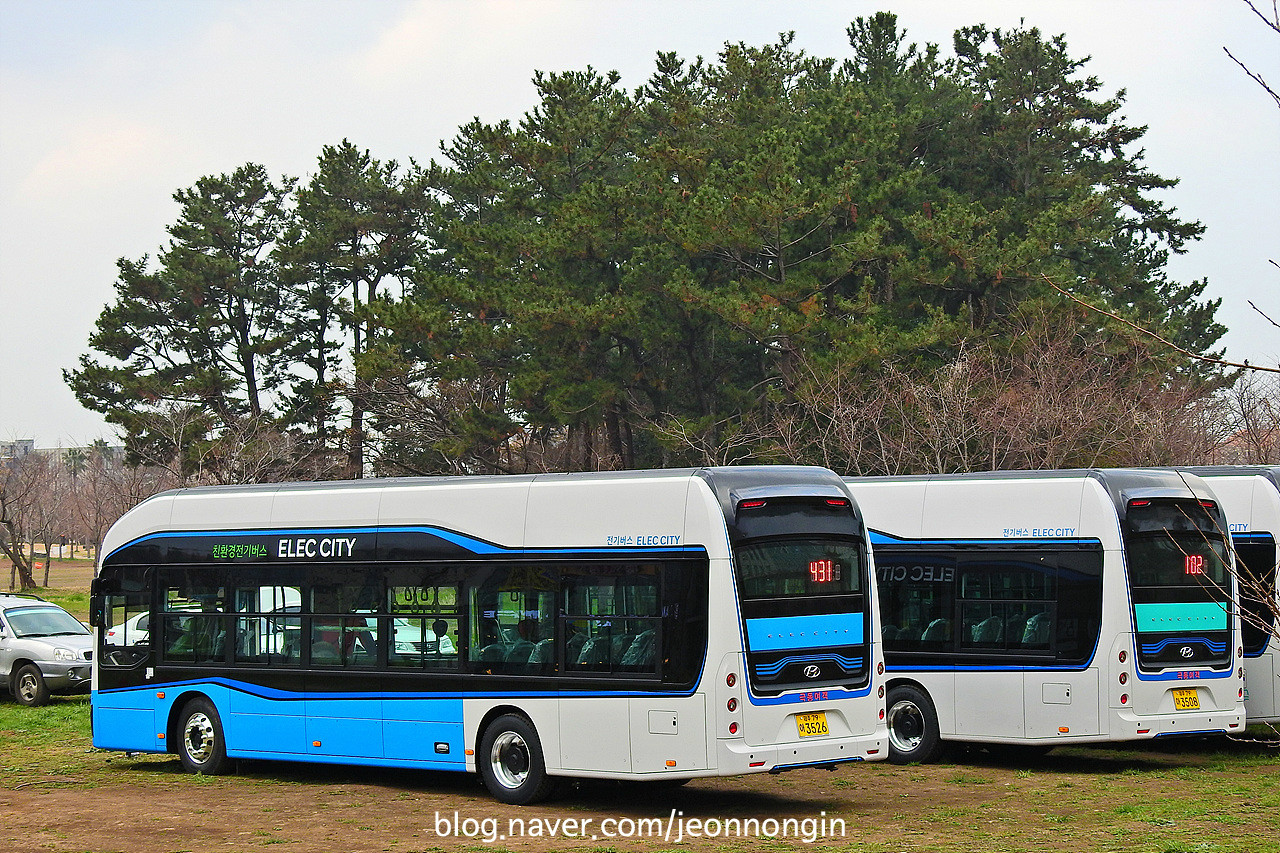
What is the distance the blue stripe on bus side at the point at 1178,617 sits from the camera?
14.7m

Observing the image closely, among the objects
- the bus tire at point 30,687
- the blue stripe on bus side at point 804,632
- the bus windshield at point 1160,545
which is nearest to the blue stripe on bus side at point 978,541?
the bus windshield at point 1160,545

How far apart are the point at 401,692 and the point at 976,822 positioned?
5.28 m

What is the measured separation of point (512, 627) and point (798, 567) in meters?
2.59

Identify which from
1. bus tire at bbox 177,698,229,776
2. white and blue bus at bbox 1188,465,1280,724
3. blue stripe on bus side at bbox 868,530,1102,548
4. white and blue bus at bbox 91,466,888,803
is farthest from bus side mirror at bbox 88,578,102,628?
white and blue bus at bbox 1188,465,1280,724

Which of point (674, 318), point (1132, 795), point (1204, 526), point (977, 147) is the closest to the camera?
point (1132, 795)

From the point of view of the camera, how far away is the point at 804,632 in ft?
40.5

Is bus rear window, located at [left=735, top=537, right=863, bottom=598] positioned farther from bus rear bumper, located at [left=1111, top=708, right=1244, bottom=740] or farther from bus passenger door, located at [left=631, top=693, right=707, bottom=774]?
bus rear bumper, located at [left=1111, top=708, right=1244, bottom=740]

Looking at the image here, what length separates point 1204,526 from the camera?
14789 millimetres

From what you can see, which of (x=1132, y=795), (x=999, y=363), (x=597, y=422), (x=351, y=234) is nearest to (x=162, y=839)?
(x=1132, y=795)

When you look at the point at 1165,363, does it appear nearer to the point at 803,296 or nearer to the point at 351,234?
the point at 803,296

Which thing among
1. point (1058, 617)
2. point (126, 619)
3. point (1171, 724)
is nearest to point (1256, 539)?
point (1171, 724)

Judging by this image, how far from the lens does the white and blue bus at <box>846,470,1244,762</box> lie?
14.6m

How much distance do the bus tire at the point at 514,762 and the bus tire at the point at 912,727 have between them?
181 inches

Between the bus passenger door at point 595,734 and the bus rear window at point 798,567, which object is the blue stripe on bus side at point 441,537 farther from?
the bus passenger door at point 595,734
